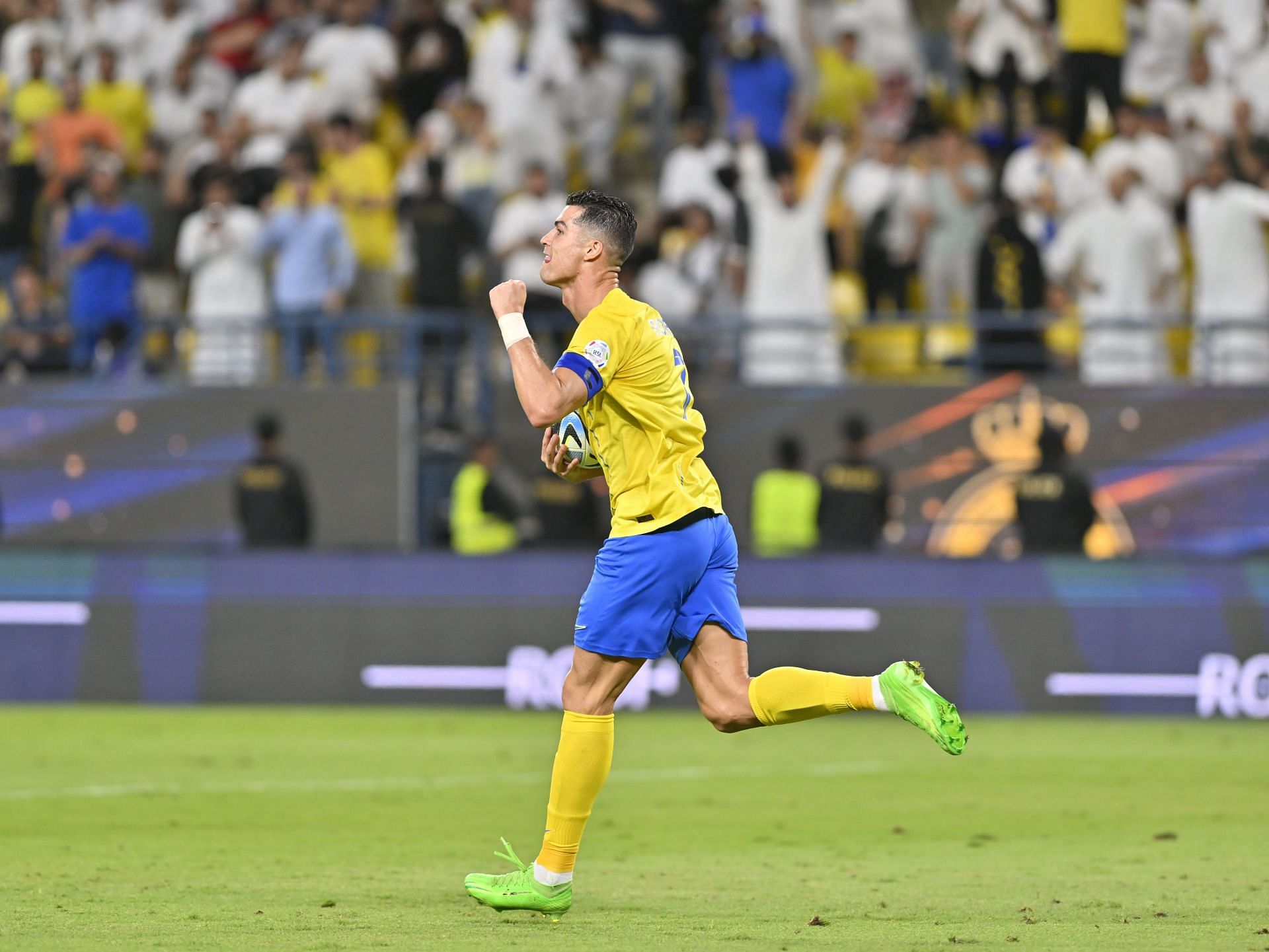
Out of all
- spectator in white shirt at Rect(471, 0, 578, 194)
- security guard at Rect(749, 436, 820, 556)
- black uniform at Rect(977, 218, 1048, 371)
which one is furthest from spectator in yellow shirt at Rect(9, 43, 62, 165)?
black uniform at Rect(977, 218, 1048, 371)

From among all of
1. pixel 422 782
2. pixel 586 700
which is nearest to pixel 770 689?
pixel 586 700

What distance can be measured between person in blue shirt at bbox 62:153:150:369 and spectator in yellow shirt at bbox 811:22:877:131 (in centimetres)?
697

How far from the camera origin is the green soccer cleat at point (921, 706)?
711cm

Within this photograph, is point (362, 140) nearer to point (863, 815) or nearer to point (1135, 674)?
point (1135, 674)

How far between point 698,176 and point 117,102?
628cm

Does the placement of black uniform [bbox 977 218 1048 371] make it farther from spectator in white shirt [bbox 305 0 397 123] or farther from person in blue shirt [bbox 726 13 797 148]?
spectator in white shirt [bbox 305 0 397 123]

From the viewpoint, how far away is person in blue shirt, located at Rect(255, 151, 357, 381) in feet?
64.5

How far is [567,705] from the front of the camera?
24.0 ft

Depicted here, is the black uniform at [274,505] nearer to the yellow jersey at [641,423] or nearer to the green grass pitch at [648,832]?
the green grass pitch at [648,832]

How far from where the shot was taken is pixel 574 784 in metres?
7.30

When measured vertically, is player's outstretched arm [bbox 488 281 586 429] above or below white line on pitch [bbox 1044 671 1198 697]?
above

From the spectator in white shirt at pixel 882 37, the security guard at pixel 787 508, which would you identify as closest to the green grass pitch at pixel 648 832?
the security guard at pixel 787 508

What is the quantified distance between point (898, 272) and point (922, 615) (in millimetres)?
5146

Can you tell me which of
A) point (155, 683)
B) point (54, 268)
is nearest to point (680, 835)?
point (155, 683)
